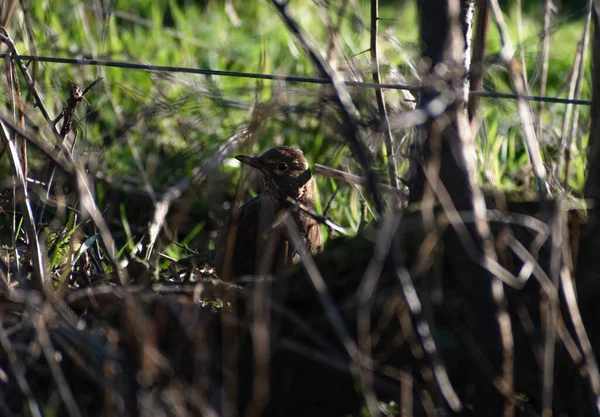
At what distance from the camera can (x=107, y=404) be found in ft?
7.05

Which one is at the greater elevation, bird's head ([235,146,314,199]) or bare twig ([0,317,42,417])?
bird's head ([235,146,314,199])

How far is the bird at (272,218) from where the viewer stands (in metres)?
3.88

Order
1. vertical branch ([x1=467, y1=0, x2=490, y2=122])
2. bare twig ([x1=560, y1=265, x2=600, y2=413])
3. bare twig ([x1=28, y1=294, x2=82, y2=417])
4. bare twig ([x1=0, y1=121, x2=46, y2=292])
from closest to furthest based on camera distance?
1. bare twig ([x1=28, y1=294, x2=82, y2=417])
2. bare twig ([x1=560, y1=265, x2=600, y2=413])
3. bare twig ([x1=0, y1=121, x2=46, y2=292])
4. vertical branch ([x1=467, y1=0, x2=490, y2=122])

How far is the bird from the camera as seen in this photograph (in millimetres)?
3875

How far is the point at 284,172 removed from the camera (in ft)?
14.6

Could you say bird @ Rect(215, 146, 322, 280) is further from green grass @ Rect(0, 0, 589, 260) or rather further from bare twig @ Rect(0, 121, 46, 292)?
bare twig @ Rect(0, 121, 46, 292)

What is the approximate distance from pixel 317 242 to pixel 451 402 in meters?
2.09

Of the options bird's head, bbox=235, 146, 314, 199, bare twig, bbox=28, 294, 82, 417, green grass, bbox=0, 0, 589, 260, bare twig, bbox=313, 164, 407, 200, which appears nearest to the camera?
bare twig, bbox=28, 294, 82, 417

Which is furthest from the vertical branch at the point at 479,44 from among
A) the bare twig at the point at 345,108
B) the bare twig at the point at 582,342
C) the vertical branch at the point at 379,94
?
the bare twig at the point at 582,342

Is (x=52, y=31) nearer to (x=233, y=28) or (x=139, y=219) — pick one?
(x=139, y=219)

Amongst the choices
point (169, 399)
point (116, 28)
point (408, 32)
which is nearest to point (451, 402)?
point (169, 399)

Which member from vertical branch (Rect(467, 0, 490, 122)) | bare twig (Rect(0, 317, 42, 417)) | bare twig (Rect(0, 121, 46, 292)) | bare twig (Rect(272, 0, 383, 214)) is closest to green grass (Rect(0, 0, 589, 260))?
vertical branch (Rect(467, 0, 490, 122))

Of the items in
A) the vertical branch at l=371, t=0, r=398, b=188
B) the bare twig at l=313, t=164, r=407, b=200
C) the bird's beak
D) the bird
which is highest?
the vertical branch at l=371, t=0, r=398, b=188

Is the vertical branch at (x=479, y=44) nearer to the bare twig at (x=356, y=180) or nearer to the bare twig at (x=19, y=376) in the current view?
the bare twig at (x=356, y=180)
